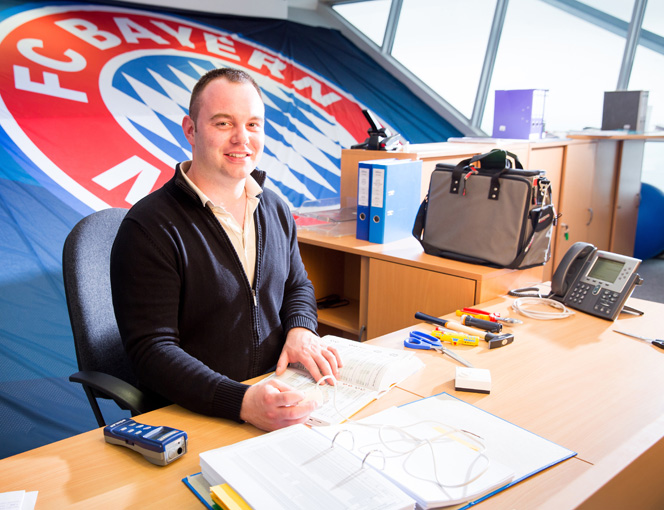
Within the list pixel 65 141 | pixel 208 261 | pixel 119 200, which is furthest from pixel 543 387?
pixel 65 141

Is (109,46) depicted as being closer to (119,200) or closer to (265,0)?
(119,200)

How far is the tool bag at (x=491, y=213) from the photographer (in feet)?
6.19

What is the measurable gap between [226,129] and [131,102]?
2816mm

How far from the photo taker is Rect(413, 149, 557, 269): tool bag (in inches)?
74.2

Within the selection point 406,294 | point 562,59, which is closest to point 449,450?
point 406,294

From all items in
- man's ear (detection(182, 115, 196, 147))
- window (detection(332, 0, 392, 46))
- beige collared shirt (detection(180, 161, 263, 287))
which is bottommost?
beige collared shirt (detection(180, 161, 263, 287))

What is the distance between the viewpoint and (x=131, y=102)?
392 cm

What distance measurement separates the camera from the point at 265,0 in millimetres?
5578

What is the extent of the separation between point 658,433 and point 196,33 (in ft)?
15.5

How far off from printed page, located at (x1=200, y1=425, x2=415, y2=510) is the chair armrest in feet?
1.42

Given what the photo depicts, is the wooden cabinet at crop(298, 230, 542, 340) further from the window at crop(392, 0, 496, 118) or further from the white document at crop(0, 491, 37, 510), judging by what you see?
the window at crop(392, 0, 496, 118)

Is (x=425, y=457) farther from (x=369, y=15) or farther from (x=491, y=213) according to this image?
(x=369, y=15)

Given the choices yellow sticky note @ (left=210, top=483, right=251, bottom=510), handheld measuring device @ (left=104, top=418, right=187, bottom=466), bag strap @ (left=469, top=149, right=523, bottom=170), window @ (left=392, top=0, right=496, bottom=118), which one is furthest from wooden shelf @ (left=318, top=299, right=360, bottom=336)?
window @ (left=392, top=0, right=496, bottom=118)

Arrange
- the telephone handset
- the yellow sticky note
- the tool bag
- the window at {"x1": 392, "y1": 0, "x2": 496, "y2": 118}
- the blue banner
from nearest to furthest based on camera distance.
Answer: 1. the yellow sticky note
2. the telephone handset
3. the tool bag
4. the blue banner
5. the window at {"x1": 392, "y1": 0, "x2": 496, "y2": 118}
